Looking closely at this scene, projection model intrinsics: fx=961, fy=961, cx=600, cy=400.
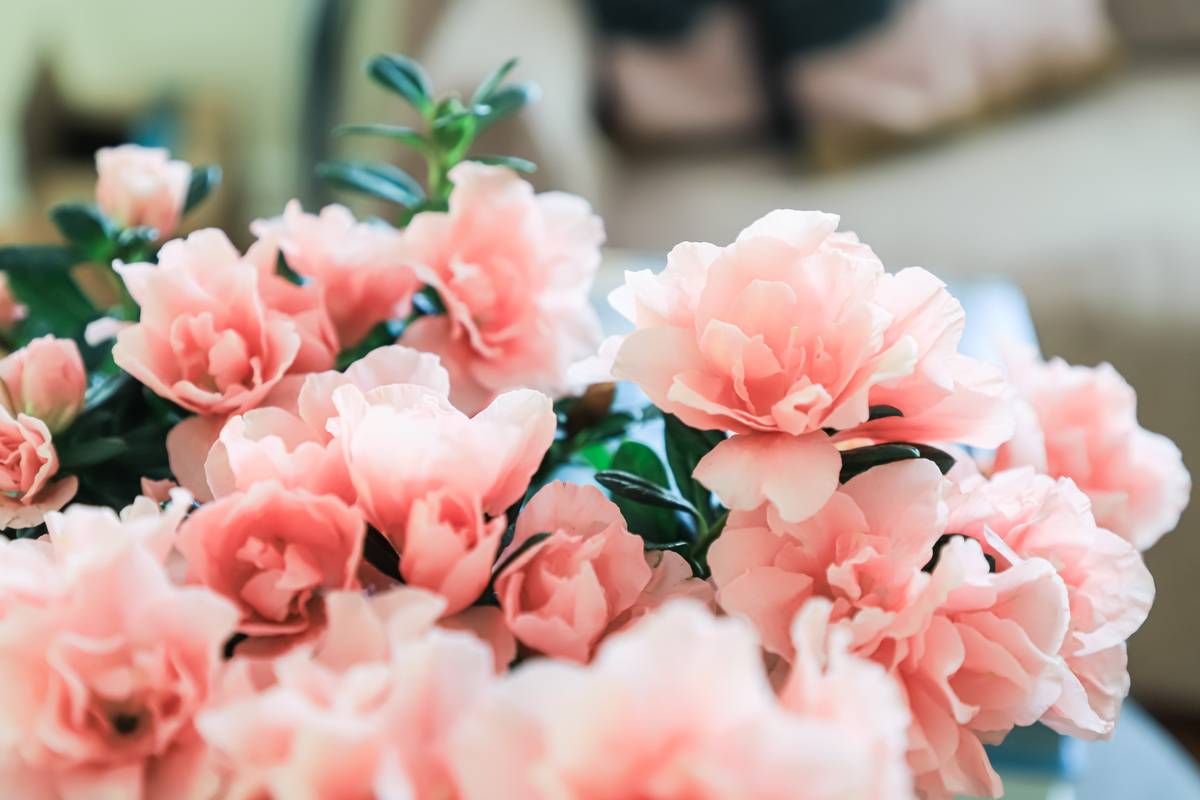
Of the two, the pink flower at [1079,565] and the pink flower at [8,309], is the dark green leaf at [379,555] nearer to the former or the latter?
the pink flower at [1079,565]

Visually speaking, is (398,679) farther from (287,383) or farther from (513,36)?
(513,36)

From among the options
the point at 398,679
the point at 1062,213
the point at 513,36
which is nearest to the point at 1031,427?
the point at 398,679

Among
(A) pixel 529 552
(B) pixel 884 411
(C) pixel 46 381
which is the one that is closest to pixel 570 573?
(A) pixel 529 552

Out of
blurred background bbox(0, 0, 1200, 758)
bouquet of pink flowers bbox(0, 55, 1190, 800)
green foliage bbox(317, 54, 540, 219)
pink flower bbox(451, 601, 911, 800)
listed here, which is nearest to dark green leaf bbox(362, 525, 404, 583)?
bouquet of pink flowers bbox(0, 55, 1190, 800)

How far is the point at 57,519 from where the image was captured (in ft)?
0.88

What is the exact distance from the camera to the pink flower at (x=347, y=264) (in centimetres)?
40

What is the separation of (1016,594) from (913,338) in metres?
0.08

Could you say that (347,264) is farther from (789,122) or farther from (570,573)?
(789,122)

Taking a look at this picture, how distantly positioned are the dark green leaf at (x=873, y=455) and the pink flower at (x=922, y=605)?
0.02 meters

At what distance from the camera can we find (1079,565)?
0.32 meters

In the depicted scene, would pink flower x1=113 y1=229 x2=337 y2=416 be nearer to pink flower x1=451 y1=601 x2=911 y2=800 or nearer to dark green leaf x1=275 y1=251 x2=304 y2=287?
dark green leaf x1=275 y1=251 x2=304 y2=287

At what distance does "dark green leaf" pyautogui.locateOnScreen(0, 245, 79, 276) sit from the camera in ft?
1.46

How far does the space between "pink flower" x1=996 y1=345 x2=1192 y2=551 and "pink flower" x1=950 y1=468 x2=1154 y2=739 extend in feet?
0.23

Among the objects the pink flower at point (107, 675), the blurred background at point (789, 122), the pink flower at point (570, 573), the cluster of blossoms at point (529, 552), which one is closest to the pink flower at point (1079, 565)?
the cluster of blossoms at point (529, 552)
